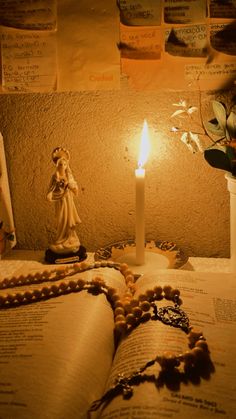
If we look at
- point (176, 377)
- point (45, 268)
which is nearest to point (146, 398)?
point (176, 377)

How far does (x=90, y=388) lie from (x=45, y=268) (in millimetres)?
326

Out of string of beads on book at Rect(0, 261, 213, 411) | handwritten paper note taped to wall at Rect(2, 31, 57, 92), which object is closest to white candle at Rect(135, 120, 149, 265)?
string of beads on book at Rect(0, 261, 213, 411)

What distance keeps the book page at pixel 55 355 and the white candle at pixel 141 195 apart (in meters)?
0.13

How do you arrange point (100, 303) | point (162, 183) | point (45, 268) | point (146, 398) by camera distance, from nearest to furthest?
point (146, 398) → point (100, 303) → point (45, 268) → point (162, 183)

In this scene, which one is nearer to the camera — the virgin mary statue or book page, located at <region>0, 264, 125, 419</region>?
book page, located at <region>0, 264, 125, 419</region>

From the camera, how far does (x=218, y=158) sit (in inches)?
28.6

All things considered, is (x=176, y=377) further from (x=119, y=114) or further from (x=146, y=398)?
(x=119, y=114)

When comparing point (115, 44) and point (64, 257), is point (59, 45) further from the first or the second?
point (64, 257)

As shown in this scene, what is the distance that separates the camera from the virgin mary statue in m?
0.80

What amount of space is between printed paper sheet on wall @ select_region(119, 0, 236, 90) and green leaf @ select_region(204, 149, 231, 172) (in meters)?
0.16

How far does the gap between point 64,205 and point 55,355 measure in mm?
365

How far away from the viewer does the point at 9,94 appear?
0.88 meters

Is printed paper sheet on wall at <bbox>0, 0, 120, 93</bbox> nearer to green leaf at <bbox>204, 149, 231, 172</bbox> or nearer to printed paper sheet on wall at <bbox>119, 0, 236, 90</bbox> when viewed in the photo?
printed paper sheet on wall at <bbox>119, 0, 236, 90</bbox>

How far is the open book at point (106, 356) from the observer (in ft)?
1.39
